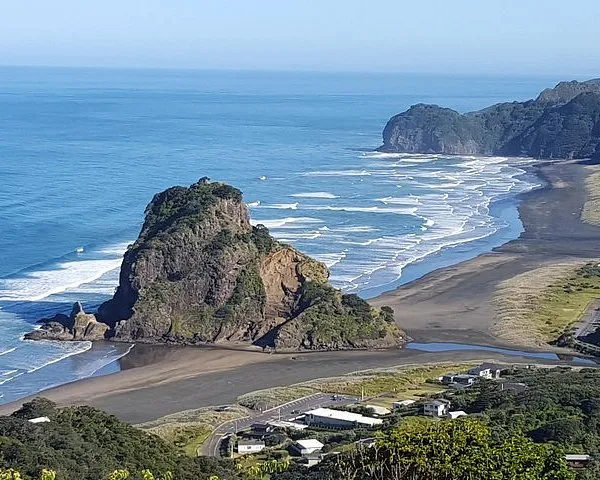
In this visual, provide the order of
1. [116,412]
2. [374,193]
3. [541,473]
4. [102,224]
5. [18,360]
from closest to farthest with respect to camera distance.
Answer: [541,473]
[116,412]
[18,360]
[102,224]
[374,193]

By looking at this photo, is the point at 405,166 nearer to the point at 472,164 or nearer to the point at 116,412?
the point at 472,164

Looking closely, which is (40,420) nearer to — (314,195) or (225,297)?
(225,297)

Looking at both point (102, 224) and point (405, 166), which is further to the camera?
point (405, 166)

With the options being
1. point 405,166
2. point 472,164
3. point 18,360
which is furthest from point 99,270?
point 472,164

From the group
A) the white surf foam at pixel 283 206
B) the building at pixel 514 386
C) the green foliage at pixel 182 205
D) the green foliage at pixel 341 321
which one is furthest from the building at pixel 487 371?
the white surf foam at pixel 283 206

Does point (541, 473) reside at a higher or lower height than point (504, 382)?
higher
